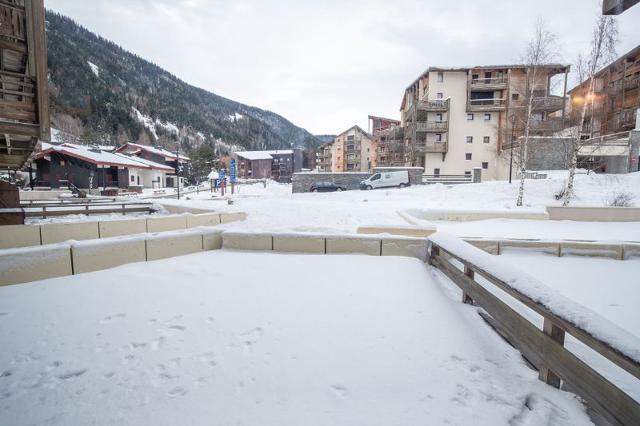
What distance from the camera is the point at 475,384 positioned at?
244 centimetres

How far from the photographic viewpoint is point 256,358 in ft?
8.89

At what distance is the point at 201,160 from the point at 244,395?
6438 cm

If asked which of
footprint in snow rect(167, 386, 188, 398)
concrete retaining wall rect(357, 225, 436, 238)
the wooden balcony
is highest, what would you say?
the wooden balcony

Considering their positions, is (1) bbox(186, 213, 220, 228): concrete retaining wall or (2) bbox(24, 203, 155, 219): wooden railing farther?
(2) bbox(24, 203, 155, 219): wooden railing

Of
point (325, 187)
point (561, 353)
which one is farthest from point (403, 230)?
point (325, 187)

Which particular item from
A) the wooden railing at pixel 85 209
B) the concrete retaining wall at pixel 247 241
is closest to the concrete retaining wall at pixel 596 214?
the concrete retaining wall at pixel 247 241

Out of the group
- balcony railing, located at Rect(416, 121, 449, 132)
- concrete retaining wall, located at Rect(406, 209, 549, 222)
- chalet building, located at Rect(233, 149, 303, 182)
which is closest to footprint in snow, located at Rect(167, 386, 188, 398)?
concrete retaining wall, located at Rect(406, 209, 549, 222)

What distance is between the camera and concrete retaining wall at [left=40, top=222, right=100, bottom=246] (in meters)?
8.07

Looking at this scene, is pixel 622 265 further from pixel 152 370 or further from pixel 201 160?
pixel 201 160

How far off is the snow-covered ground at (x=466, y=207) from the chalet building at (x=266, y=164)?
203 ft

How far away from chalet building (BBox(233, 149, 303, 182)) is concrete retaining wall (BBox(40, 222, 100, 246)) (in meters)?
74.6

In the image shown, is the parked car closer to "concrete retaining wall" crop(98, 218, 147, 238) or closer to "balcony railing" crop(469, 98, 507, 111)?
"concrete retaining wall" crop(98, 218, 147, 238)

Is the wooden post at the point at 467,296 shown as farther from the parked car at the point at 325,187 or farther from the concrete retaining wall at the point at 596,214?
the parked car at the point at 325,187

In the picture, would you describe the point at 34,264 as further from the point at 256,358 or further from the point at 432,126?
the point at 432,126
